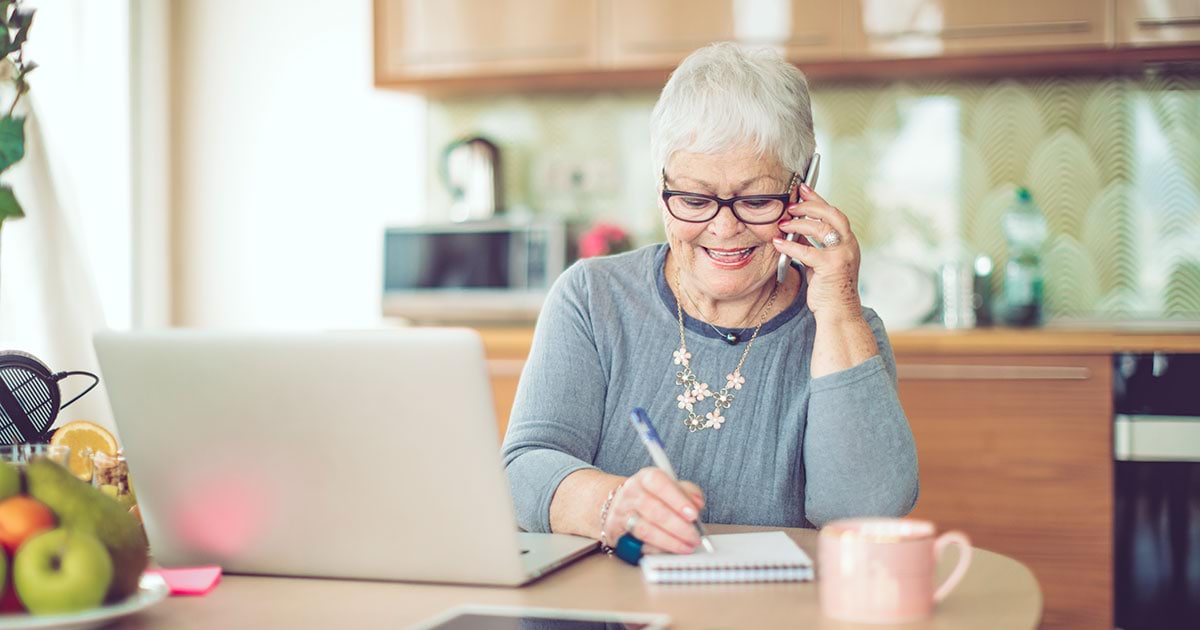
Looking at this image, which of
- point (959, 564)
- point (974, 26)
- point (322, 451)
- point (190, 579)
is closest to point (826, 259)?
point (959, 564)

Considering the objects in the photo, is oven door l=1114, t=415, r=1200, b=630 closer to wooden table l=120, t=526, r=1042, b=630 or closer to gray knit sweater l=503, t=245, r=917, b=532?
gray knit sweater l=503, t=245, r=917, b=532

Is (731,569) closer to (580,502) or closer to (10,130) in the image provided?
(580,502)

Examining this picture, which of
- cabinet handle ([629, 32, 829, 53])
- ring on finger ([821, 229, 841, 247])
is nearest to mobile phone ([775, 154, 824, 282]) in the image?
ring on finger ([821, 229, 841, 247])

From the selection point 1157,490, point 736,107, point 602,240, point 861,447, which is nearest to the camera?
point 861,447

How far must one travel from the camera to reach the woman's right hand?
46.0 inches

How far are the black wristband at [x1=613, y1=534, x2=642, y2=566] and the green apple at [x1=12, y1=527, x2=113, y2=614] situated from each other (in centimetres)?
49

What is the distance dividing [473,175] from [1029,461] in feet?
5.90

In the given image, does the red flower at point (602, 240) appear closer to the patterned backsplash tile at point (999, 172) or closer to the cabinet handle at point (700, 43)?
the patterned backsplash tile at point (999, 172)

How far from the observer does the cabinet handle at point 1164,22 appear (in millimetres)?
2973

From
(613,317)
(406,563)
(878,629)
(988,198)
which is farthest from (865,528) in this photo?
(988,198)

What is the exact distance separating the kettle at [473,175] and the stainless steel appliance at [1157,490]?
1837 millimetres

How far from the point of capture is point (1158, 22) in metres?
2.99

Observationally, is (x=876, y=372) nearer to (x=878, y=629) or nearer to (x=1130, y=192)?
(x=878, y=629)

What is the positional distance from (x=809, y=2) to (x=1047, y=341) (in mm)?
1083
